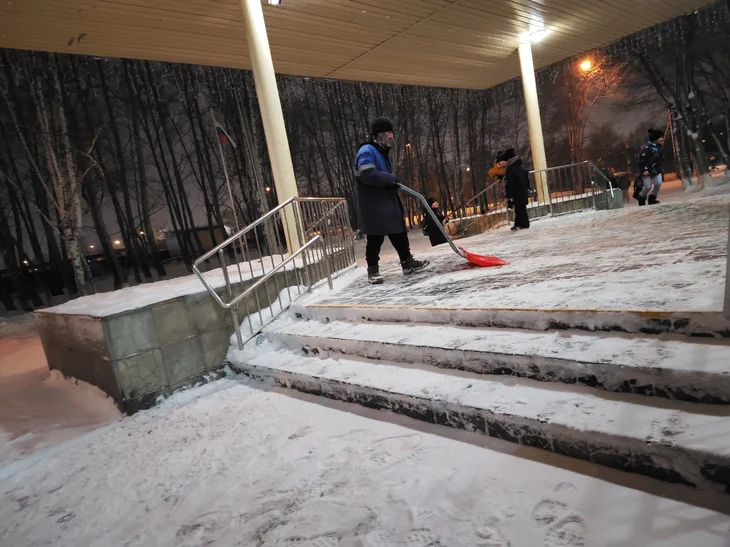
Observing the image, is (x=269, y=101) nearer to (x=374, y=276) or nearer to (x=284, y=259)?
(x=284, y=259)

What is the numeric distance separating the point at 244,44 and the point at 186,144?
690 inches

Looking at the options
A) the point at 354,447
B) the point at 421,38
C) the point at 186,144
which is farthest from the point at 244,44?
the point at 186,144

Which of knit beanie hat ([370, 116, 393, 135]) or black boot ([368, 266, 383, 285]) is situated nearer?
knit beanie hat ([370, 116, 393, 135])

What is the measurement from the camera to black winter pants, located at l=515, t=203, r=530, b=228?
8281mm

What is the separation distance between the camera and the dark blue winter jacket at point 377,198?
15.0 ft

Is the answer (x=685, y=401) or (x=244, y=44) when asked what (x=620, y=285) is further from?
(x=244, y=44)

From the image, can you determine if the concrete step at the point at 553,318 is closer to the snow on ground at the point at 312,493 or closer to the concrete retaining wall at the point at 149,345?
the snow on ground at the point at 312,493

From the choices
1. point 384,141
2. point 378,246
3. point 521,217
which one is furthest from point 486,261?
point 521,217

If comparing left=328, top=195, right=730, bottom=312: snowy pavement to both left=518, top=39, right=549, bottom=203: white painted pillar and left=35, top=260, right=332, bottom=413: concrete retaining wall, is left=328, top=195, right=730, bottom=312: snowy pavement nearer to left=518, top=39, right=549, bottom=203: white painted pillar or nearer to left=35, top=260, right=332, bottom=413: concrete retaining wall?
left=35, top=260, right=332, bottom=413: concrete retaining wall

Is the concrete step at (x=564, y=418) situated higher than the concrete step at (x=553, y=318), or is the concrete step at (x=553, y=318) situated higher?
the concrete step at (x=553, y=318)

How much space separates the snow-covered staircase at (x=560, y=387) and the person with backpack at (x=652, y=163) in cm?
821

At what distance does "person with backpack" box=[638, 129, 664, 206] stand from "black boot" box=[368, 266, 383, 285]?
23.7ft

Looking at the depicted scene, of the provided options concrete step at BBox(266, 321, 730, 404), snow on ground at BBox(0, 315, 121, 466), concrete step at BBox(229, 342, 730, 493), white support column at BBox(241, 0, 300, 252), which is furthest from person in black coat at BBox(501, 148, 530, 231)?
snow on ground at BBox(0, 315, 121, 466)

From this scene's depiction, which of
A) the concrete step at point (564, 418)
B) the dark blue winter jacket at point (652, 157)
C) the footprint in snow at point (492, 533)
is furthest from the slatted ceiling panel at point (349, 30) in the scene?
the footprint in snow at point (492, 533)
